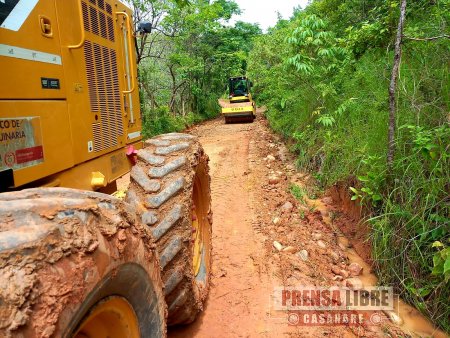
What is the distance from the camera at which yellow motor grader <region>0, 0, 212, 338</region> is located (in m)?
1.02

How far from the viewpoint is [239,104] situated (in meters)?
17.8

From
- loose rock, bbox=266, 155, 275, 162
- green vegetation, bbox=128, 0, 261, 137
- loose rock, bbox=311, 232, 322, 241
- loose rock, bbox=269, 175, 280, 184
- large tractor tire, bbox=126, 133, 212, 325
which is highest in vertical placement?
green vegetation, bbox=128, 0, 261, 137

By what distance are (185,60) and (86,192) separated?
15616 mm

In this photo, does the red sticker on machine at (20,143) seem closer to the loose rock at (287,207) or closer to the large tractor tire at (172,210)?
the large tractor tire at (172,210)

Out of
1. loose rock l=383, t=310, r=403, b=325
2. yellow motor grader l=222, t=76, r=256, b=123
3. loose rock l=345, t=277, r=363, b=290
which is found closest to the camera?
loose rock l=383, t=310, r=403, b=325

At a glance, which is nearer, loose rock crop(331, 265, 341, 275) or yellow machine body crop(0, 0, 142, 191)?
yellow machine body crop(0, 0, 142, 191)

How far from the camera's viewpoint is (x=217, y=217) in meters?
5.11

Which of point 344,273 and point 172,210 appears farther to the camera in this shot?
point 344,273

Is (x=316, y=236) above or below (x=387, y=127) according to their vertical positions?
below

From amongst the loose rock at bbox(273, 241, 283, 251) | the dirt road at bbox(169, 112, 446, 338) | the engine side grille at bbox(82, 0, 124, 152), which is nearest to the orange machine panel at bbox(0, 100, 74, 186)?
the engine side grille at bbox(82, 0, 124, 152)

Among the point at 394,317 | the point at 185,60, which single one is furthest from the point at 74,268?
the point at 185,60

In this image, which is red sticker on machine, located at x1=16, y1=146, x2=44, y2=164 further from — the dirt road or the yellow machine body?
the dirt road

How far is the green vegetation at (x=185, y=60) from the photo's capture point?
13672 millimetres

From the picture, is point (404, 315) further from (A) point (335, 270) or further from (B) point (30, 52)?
(B) point (30, 52)
